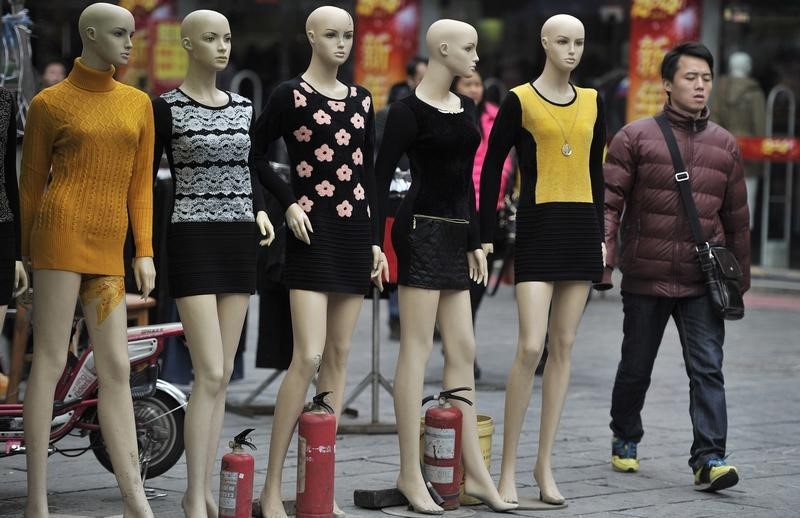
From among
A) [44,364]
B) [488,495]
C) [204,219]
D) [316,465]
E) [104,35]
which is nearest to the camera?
[104,35]

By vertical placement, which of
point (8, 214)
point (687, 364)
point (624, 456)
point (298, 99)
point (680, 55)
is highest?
point (680, 55)

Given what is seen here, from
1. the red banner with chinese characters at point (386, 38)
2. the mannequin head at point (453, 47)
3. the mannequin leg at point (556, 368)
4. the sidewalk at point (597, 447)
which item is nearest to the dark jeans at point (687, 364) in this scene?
the sidewalk at point (597, 447)

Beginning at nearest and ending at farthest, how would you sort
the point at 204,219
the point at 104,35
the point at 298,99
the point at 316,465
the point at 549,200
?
the point at 104,35
the point at 204,219
the point at 316,465
the point at 298,99
the point at 549,200

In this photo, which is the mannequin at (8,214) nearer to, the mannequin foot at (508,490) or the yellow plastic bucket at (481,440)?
the yellow plastic bucket at (481,440)

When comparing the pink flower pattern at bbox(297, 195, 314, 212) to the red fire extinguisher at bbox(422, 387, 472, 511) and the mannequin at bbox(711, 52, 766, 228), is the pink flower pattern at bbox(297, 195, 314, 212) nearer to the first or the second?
the red fire extinguisher at bbox(422, 387, 472, 511)

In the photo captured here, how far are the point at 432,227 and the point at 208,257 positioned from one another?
106 centimetres

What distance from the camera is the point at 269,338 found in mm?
8898

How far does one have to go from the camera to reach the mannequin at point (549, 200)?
265 inches

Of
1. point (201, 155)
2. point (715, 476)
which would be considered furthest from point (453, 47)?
point (715, 476)

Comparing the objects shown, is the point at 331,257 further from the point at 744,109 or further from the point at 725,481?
the point at 744,109

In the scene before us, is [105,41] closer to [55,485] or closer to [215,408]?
[215,408]

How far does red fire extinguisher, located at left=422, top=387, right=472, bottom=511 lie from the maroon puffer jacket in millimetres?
1239

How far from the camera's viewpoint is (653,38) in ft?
62.0

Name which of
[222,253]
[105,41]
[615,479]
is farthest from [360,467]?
[105,41]
